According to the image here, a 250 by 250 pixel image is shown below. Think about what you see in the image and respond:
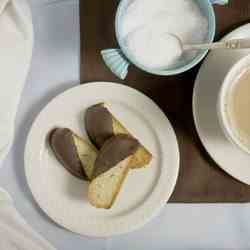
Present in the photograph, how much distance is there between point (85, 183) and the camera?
642 mm

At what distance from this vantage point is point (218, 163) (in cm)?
62

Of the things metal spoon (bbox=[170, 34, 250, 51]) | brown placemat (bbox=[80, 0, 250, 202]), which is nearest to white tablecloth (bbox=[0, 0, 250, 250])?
brown placemat (bbox=[80, 0, 250, 202])

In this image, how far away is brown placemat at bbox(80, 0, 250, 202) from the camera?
64 cm

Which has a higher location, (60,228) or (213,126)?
(213,126)

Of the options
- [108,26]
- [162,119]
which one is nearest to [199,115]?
[162,119]

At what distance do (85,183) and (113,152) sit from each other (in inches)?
2.5

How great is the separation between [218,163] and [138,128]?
10 centimetres

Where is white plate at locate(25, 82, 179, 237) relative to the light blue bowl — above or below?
below

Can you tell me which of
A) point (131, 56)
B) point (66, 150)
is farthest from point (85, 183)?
point (131, 56)

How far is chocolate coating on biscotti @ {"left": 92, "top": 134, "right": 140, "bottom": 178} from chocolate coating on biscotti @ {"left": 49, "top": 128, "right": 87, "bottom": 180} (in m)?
0.03

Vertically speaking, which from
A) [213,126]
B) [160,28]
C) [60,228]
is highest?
[160,28]

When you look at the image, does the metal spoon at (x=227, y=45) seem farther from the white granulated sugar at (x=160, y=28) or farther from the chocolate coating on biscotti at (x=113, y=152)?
the chocolate coating on biscotti at (x=113, y=152)

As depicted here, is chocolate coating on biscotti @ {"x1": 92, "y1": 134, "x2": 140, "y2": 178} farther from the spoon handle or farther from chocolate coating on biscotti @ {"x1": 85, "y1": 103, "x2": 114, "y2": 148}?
the spoon handle

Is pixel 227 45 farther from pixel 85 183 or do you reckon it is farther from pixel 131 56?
pixel 85 183
